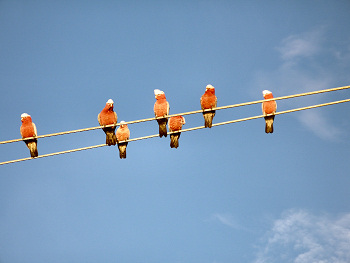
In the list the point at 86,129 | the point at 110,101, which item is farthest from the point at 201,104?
the point at 86,129

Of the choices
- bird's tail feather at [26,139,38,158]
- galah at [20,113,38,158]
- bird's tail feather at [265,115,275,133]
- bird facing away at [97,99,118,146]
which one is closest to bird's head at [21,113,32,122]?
galah at [20,113,38,158]

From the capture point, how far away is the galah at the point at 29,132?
35.1 feet

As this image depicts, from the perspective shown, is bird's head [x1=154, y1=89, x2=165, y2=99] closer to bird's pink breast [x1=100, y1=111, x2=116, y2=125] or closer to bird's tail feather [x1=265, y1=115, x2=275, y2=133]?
bird's pink breast [x1=100, y1=111, x2=116, y2=125]

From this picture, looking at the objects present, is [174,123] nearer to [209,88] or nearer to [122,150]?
[209,88]

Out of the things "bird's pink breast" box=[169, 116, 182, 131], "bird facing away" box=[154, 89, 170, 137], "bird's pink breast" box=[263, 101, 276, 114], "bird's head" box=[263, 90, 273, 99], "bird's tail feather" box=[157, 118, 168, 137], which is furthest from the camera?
"bird's pink breast" box=[169, 116, 182, 131]

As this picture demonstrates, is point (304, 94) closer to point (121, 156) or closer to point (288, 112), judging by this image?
point (288, 112)

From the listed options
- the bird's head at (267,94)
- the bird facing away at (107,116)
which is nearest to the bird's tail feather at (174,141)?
the bird facing away at (107,116)

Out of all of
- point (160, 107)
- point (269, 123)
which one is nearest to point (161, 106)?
point (160, 107)

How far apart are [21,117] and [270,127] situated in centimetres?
672

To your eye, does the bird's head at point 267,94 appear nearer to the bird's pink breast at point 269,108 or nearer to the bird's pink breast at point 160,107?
the bird's pink breast at point 269,108

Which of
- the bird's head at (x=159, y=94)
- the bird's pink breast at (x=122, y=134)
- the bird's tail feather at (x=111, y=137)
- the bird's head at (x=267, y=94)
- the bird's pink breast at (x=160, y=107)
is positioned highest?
the bird's head at (x=267, y=94)

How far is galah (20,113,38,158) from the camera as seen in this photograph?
1069cm

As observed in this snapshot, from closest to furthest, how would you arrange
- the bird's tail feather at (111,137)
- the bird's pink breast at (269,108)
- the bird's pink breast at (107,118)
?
the bird's tail feather at (111,137) < the bird's pink breast at (107,118) < the bird's pink breast at (269,108)

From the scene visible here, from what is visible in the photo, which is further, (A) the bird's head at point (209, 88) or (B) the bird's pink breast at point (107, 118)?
(A) the bird's head at point (209, 88)
